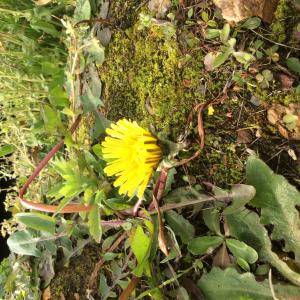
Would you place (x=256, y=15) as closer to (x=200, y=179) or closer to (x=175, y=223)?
(x=200, y=179)

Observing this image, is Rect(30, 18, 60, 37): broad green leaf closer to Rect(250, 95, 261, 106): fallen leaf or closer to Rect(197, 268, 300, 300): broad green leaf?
Rect(250, 95, 261, 106): fallen leaf

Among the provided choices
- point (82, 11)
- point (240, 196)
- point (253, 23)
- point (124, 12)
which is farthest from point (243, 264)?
point (82, 11)

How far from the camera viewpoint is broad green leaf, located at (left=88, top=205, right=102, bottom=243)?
1060 mm

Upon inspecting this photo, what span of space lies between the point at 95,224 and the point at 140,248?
5.3 inches

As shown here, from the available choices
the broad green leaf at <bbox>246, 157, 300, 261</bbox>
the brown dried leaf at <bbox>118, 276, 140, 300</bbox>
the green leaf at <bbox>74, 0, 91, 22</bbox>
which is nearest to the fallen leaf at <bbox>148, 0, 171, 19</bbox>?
the green leaf at <bbox>74, 0, 91, 22</bbox>

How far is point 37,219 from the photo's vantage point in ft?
4.31

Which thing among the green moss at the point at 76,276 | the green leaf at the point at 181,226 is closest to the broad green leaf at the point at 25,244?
the green moss at the point at 76,276

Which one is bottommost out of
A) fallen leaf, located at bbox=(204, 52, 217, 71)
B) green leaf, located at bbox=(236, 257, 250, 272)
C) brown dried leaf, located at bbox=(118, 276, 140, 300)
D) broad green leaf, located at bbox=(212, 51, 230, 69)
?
brown dried leaf, located at bbox=(118, 276, 140, 300)

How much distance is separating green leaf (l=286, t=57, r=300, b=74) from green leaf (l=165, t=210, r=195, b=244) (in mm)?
397

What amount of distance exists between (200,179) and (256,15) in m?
0.37

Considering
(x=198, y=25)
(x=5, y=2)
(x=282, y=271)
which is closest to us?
(x=282, y=271)

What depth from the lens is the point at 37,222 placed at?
130 cm

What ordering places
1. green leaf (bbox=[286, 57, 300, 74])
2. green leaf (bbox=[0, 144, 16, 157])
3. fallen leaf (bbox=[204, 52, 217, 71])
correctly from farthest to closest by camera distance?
green leaf (bbox=[0, 144, 16, 157]), fallen leaf (bbox=[204, 52, 217, 71]), green leaf (bbox=[286, 57, 300, 74])

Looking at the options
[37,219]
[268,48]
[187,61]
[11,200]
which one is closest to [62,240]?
[37,219]
